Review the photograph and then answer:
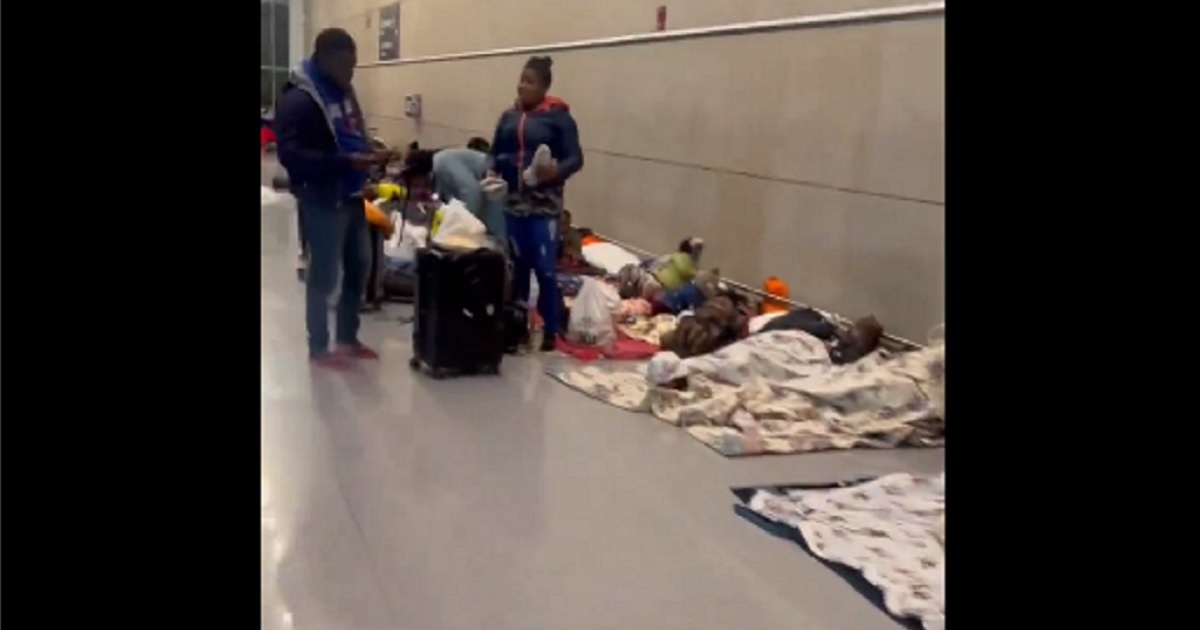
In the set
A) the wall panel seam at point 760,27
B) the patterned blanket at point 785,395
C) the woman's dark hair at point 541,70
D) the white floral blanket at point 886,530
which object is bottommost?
the white floral blanket at point 886,530

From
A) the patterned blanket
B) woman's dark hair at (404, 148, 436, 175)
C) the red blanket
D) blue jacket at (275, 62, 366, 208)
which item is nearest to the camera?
the patterned blanket

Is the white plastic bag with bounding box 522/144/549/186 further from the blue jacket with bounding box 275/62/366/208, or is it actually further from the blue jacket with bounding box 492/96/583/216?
the blue jacket with bounding box 275/62/366/208

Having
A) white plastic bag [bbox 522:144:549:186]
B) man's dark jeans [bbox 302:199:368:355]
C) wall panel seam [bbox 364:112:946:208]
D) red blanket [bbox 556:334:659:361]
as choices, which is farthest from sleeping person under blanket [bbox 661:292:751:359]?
man's dark jeans [bbox 302:199:368:355]

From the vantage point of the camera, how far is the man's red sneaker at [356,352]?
24.5 feet

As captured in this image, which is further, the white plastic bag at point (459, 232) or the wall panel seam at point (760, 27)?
the wall panel seam at point (760, 27)

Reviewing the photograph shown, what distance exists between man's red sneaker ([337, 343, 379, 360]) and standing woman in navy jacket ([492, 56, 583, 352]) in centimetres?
94

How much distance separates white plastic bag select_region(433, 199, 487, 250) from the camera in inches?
285

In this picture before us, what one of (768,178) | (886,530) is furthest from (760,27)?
(886,530)

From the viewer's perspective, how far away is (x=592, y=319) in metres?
7.96

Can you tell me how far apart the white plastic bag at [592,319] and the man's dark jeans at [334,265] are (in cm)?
135

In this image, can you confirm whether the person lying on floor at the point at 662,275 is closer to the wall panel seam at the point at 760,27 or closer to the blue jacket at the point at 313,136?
the wall panel seam at the point at 760,27

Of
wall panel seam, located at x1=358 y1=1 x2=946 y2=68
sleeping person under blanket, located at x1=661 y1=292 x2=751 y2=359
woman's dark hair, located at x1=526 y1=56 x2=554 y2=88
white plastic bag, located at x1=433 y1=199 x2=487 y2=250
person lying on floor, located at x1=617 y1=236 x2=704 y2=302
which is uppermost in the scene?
wall panel seam, located at x1=358 y1=1 x2=946 y2=68

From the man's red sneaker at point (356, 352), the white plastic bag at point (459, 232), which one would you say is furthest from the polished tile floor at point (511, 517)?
the white plastic bag at point (459, 232)
